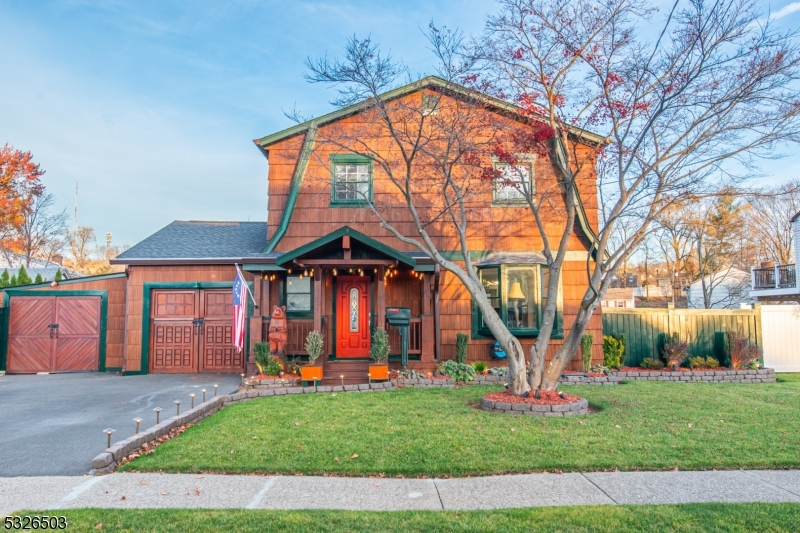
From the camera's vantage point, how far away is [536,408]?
27.5 feet

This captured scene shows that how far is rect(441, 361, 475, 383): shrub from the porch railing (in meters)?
24.3

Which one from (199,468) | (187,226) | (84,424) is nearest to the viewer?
(199,468)

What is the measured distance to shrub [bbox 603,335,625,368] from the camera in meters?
13.7

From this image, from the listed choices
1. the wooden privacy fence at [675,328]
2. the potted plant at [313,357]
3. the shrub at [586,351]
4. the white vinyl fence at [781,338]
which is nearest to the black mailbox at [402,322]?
the potted plant at [313,357]

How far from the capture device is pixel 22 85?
1819 cm

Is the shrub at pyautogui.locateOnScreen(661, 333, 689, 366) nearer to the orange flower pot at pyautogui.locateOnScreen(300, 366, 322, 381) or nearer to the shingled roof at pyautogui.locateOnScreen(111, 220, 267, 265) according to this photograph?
the orange flower pot at pyautogui.locateOnScreen(300, 366, 322, 381)

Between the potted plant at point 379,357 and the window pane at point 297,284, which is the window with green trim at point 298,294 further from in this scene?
the potted plant at point 379,357

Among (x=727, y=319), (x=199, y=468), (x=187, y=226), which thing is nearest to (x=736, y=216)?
(x=727, y=319)

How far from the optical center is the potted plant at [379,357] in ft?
36.8

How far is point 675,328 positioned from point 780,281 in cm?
1865

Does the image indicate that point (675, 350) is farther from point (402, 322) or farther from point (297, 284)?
point (297, 284)

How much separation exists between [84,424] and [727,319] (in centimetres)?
1551

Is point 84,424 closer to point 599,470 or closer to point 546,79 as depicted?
point 599,470

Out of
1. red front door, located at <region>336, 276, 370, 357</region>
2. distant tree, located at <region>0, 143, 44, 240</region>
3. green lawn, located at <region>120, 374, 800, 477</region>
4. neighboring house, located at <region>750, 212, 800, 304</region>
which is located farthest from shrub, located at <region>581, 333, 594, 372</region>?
distant tree, located at <region>0, 143, 44, 240</region>
